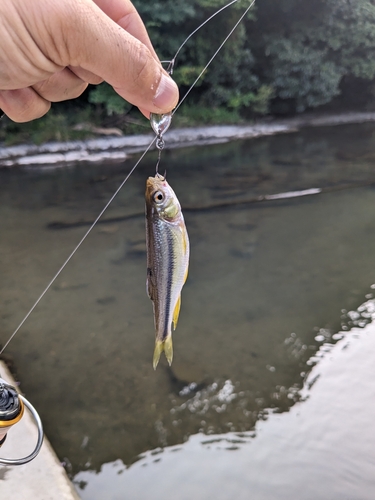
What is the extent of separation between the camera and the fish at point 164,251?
1782 millimetres

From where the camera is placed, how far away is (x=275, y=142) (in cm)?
1508

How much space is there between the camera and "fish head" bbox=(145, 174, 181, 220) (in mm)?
1766

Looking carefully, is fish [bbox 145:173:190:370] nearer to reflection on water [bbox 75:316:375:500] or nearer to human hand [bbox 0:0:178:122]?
human hand [bbox 0:0:178:122]

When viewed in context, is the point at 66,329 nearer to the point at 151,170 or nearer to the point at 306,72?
the point at 151,170

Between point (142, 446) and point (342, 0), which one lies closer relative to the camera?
point (142, 446)

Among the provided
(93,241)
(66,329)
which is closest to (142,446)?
(66,329)

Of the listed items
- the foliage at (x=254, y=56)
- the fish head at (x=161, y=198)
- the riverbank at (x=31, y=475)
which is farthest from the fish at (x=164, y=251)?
the foliage at (x=254, y=56)

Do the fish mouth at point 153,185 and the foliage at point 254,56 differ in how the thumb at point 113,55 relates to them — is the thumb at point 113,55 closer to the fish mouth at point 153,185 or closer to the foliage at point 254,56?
the fish mouth at point 153,185

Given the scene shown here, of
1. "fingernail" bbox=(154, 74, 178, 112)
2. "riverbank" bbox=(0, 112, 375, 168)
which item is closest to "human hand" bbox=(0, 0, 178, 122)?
"fingernail" bbox=(154, 74, 178, 112)

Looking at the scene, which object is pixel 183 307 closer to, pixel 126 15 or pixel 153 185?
pixel 153 185

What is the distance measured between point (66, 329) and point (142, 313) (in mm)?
873

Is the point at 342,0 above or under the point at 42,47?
under

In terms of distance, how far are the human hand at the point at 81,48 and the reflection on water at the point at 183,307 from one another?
277cm

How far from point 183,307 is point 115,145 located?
9049 millimetres
